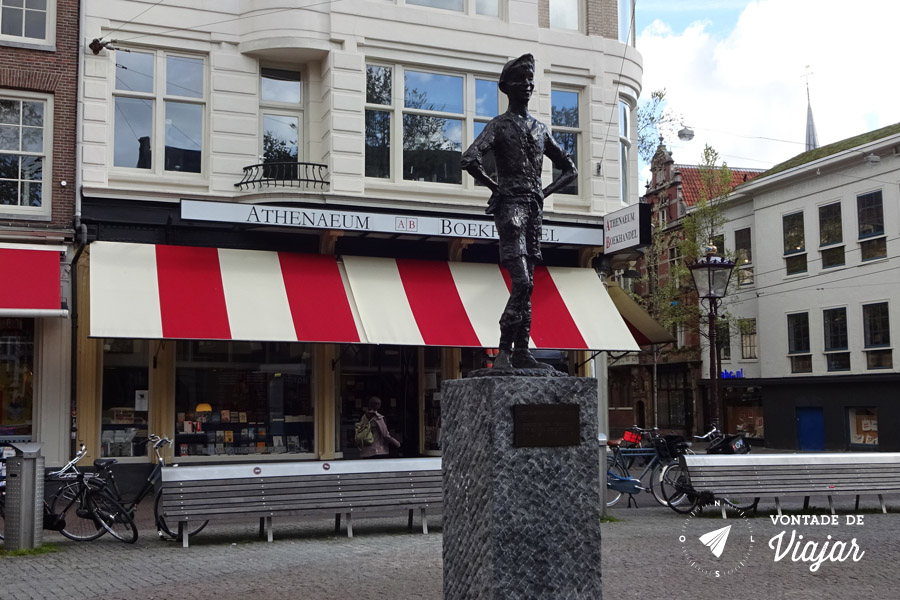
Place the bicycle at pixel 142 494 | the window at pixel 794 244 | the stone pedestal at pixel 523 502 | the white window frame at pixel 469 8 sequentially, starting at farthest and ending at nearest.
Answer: the window at pixel 794 244, the white window frame at pixel 469 8, the bicycle at pixel 142 494, the stone pedestal at pixel 523 502

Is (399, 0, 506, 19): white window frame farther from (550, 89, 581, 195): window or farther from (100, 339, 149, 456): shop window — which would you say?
(100, 339, 149, 456): shop window

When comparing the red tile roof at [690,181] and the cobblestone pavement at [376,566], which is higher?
the red tile roof at [690,181]

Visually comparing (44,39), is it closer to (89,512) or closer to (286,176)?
(286,176)

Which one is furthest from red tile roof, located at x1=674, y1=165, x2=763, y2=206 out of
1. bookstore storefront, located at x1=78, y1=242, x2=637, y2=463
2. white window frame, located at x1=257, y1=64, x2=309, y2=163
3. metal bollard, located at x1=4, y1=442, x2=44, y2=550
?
metal bollard, located at x1=4, y1=442, x2=44, y2=550

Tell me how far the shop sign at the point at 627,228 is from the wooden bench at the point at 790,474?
5472 millimetres

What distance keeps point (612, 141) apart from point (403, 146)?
4586 millimetres

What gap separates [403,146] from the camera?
1856 centimetres

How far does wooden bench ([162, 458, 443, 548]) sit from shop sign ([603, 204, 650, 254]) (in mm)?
7311

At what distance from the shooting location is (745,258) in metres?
39.2

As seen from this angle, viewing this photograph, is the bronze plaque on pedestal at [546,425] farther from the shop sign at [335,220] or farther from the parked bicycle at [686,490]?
the shop sign at [335,220]

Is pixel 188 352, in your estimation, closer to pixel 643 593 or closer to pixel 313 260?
pixel 313 260

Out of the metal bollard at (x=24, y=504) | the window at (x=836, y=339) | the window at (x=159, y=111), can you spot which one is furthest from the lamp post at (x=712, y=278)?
the window at (x=836, y=339)

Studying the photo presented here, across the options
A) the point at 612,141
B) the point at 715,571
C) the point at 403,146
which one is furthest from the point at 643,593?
the point at 612,141

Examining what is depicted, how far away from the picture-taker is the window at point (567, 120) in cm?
1995
